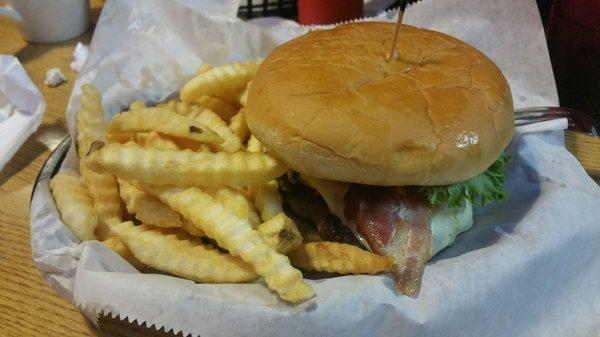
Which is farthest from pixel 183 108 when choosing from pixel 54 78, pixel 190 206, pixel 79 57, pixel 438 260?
pixel 79 57

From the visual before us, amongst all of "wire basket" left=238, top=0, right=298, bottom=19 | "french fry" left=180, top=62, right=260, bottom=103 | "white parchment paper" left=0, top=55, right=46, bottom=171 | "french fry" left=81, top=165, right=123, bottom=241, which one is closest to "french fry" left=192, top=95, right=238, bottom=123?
"french fry" left=180, top=62, right=260, bottom=103

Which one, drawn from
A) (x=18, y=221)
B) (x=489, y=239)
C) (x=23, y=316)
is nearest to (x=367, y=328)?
(x=489, y=239)

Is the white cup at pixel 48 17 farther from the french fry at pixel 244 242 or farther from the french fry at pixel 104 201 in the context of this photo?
the french fry at pixel 244 242

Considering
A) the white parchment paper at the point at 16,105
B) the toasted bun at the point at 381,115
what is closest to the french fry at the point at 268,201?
the toasted bun at the point at 381,115

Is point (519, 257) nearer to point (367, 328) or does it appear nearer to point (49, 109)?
point (367, 328)

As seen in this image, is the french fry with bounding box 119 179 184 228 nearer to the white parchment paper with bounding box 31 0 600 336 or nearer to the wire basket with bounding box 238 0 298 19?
the white parchment paper with bounding box 31 0 600 336
